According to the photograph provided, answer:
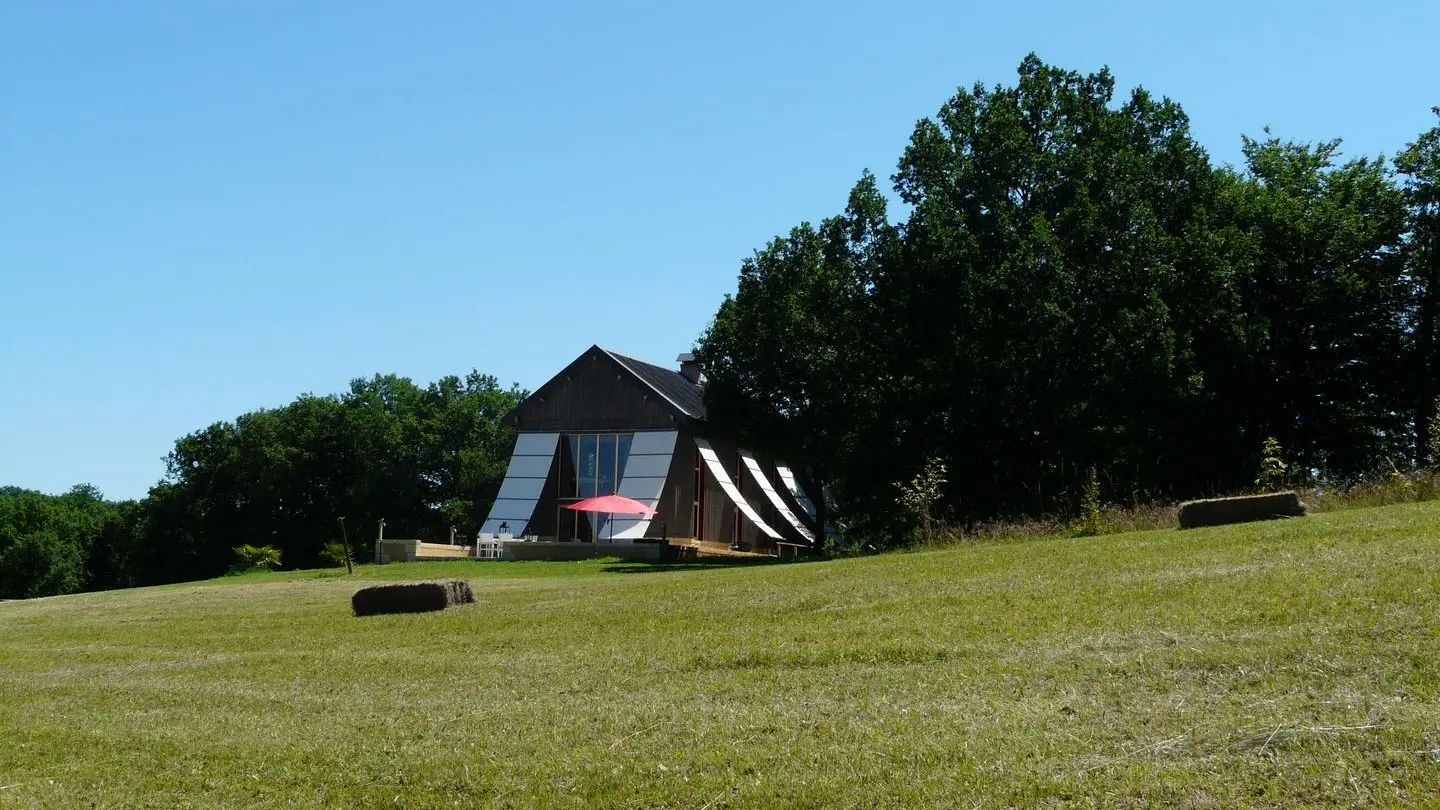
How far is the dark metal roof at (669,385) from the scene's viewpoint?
44.4 metres

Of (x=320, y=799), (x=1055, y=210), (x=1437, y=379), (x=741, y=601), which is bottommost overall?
(x=320, y=799)

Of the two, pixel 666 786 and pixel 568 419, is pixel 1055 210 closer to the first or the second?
pixel 568 419

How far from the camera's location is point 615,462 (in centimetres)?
4481

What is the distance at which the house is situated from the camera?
143ft

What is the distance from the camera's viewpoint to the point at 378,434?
223 feet

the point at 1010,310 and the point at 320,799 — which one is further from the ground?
the point at 1010,310

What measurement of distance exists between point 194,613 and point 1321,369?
3080 cm

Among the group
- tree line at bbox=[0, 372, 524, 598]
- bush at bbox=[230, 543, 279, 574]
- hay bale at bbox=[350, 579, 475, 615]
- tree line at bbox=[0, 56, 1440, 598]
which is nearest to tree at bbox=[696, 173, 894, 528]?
tree line at bbox=[0, 56, 1440, 598]

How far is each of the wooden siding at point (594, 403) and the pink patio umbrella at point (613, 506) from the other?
3759mm

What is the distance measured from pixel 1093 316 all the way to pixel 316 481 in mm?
48761

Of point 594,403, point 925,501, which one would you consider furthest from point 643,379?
point 925,501

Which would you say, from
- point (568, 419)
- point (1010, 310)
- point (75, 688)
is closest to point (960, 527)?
point (1010, 310)

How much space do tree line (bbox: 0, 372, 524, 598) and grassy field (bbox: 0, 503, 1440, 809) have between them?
164 ft

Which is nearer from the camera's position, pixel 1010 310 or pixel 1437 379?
pixel 1010 310
